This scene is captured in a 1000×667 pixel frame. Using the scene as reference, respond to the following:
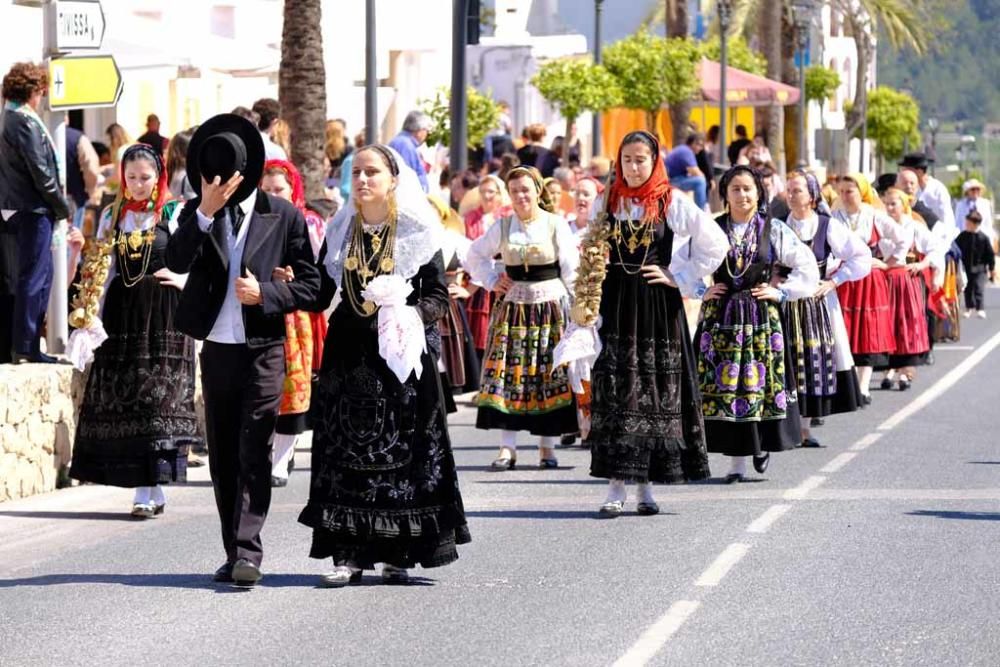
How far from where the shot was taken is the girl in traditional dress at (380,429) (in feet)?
31.0

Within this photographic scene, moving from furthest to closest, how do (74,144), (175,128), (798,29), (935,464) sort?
(798,29) < (175,128) < (74,144) < (935,464)

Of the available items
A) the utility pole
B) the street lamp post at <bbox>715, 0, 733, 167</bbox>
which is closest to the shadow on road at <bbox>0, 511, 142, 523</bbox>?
the utility pole

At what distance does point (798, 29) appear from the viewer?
44750mm

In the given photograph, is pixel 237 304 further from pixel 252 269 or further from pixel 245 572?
pixel 245 572

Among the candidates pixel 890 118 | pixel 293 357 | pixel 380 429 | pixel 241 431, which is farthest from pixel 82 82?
pixel 890 118

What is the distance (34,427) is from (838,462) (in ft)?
16.4

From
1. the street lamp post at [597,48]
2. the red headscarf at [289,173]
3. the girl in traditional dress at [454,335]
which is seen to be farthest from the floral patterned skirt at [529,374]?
the street lamp post at [597,48]

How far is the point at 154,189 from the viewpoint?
12.0 meters

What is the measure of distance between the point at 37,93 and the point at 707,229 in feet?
15.5

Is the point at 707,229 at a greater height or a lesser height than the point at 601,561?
greater

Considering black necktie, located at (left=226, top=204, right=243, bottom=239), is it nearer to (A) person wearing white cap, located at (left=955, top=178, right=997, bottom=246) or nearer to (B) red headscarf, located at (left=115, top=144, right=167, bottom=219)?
(B) red headscarf, located at (left=115, top=144, right=167, bottom=219)

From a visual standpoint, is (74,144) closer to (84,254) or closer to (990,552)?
(84,254)

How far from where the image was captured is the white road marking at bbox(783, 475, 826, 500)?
12.6 m

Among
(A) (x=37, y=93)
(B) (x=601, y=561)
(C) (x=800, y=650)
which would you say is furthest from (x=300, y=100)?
(C) (x=800, y=650)
